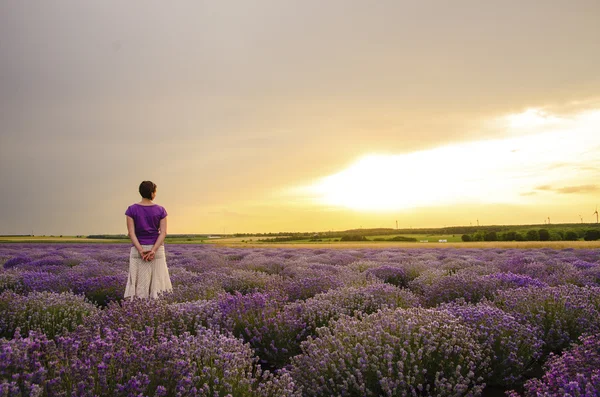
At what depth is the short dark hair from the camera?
5680 millimetres

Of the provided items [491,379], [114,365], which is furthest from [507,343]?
[114,365]

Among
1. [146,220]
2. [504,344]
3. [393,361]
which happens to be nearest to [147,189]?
[146,220]

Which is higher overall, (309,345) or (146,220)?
(146,220)

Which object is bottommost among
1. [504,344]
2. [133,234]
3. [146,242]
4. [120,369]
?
[504,344]

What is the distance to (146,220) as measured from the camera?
5.70 meters

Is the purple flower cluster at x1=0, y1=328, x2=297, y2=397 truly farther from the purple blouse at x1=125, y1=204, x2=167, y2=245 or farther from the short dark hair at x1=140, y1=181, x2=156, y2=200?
the short dark hair at x1=140, y1=181, x2=156, y2=200

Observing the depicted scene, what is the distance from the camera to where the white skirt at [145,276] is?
5.71m

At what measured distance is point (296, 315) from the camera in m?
4.65

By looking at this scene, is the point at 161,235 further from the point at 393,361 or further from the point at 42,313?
the point at 393,361

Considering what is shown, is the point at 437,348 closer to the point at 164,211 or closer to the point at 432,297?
the point at 432,297

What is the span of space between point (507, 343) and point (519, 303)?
4.65 ft

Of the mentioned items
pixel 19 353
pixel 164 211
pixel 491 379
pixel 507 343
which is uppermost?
pixel 164 211

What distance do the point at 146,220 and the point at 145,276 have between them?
2.52ft

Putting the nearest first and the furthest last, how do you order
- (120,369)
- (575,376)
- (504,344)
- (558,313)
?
(120,369)
(575,376)
(504,344)
(558,313)
